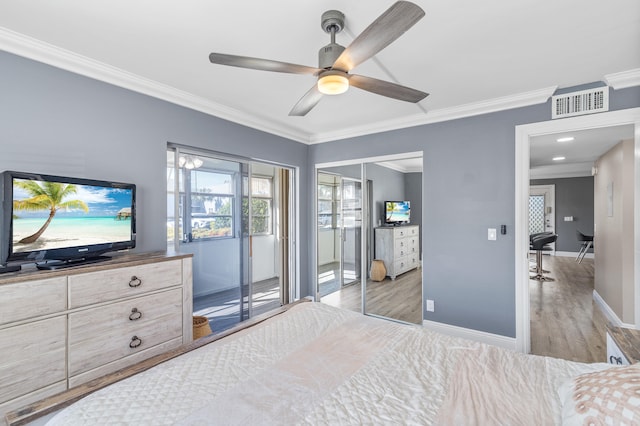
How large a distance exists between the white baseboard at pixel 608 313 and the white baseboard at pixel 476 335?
4.45 ft

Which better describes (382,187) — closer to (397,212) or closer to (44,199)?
(397,212)

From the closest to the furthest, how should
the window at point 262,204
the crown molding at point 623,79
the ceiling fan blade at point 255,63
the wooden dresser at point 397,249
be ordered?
the ceiling fan blade at point 255,63 → the crown molding at point 623,79 → the window at point 262,204 → the wooden dresser at point 397,249

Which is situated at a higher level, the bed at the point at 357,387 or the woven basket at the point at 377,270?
the bed at the point at 357,387

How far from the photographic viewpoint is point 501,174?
9.53ft

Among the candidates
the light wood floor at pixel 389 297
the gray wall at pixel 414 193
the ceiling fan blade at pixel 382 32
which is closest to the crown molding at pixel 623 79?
the gray wall at pixel 414 193

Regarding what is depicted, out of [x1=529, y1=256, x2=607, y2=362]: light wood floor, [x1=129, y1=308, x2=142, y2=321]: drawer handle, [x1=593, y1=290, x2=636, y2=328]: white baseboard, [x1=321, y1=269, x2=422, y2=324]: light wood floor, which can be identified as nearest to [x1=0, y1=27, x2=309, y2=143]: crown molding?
[x1=129, y1=308, x2=142, y2=321]: drawer handle

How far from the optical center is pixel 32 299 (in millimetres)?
1601

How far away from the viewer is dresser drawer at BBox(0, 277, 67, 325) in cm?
152

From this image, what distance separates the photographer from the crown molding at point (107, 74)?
1.89 metres

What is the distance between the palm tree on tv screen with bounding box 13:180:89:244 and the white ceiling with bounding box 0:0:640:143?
94 cm

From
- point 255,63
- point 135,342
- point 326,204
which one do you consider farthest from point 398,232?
point 135,342

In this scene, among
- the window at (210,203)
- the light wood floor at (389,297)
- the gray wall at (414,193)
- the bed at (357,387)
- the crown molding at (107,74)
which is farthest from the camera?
the light wood floor at (389,297)

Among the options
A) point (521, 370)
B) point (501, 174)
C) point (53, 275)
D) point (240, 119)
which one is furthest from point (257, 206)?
point (521, 370)

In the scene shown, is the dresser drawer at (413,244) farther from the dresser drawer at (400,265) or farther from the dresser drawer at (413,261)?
the dresser drawer at (400,265)
